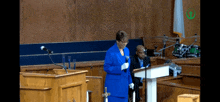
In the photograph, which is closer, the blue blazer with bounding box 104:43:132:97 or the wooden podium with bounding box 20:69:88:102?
the wooden podium with bounding box 20:69:88:102

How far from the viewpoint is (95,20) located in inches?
263

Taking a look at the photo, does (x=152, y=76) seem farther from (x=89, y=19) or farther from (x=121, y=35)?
(x=89, y=19)

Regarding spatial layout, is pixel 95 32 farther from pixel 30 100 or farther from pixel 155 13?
pixel 30 100

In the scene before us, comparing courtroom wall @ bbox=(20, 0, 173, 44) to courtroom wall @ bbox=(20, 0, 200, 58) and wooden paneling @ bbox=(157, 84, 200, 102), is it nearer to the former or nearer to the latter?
courtroom wall @ bbox=(20, 0, 200, 58)

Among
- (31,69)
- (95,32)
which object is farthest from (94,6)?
(31,69)

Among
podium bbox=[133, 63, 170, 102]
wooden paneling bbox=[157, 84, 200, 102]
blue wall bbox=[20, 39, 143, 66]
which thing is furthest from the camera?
blue wall bbox=[20, 39, 143, 66]

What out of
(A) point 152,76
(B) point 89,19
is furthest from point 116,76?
(B) point 89,19

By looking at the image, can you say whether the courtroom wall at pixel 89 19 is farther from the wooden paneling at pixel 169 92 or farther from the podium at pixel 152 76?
the podium at pixel 152 76

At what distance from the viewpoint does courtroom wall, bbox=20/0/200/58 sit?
20.1 ft

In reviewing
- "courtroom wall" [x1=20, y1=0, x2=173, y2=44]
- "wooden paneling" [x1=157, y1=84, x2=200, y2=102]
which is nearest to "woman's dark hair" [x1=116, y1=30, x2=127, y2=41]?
"wooden paneling" [x1=157, y1=84, x2=200, y2=102]

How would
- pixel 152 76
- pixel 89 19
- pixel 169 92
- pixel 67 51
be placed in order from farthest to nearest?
pixel 89 19 → pixel 67 51 → pixel 169 92 → pixel 152 76
